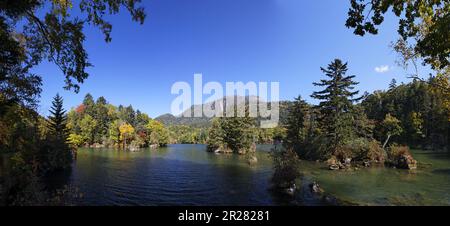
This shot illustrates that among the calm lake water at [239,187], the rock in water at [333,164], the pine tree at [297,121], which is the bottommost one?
the calm lake water at [239,187]

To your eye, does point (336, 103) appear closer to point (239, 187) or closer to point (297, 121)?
point (297, 121)

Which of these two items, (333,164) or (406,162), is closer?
(406,162)

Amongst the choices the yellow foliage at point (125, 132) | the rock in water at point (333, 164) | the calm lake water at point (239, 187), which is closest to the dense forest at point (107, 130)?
the yellow foliage at point (125, 132)

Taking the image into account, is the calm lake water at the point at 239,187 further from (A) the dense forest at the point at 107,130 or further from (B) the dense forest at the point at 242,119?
(A) the dense forest at the point at 107,130

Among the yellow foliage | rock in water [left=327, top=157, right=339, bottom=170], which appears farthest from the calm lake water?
the yellow foliage

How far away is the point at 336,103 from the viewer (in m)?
48.4

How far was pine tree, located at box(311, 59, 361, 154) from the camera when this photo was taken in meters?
46.8

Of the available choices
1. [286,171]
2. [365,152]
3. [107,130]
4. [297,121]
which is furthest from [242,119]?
[107,130]

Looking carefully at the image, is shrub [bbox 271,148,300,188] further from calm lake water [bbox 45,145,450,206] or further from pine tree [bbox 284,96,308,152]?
pine tree [bbox 284,96,308,152]

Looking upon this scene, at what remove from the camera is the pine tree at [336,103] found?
46.8 meters
